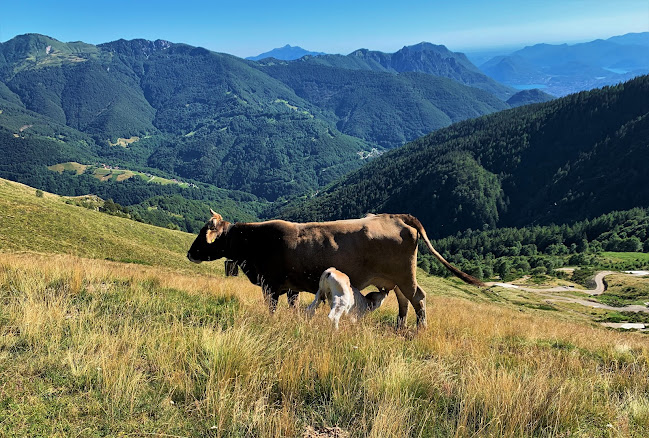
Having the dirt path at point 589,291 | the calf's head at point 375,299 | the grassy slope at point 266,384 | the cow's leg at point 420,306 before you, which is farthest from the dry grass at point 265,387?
the dirt path at point 589,291

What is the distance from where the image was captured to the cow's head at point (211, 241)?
328 inches

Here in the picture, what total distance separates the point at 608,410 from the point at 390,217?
4.62 m

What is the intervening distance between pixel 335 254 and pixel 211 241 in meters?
3.04

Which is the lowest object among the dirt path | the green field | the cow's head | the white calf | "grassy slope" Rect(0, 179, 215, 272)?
the dirt path

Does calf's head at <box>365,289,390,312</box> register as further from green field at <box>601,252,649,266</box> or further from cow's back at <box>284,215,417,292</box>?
green field at <box>601,252,649,266</box>

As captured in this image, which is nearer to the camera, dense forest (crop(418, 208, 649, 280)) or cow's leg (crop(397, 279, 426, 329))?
cow's leg (crop(397, 279, 426, 329))

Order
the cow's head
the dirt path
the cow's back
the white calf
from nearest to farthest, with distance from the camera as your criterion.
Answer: the white calf, the cow's back, the cow's head, the dirt path

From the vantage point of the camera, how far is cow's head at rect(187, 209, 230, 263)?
8.34m

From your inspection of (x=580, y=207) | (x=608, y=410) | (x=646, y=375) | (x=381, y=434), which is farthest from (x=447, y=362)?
(x=580, y=207)

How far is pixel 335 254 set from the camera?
711 centimetres

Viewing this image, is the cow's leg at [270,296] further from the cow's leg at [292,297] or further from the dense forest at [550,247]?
the dense forest at [550,247]

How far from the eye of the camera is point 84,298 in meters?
6.88

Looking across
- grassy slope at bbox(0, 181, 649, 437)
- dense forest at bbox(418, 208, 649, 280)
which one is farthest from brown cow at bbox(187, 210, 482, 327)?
dense forest at bbox(418, 208, 649, 280)

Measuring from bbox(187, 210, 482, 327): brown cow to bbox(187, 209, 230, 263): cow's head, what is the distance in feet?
0.66
